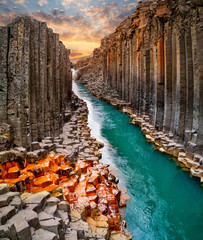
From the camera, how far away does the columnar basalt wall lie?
371 inches

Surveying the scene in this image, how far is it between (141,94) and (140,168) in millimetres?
9874

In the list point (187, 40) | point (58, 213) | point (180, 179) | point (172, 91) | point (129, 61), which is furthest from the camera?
point (129, 61)

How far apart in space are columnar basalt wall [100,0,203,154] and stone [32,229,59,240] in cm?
833

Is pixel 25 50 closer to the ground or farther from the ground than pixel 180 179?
farther from the ground

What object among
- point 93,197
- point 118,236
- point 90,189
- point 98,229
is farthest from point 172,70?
point 98,229

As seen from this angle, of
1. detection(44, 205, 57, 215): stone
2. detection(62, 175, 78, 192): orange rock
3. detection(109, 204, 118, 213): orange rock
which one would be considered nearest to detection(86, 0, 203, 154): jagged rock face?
detection(109, 204, 118, 213): orange rock

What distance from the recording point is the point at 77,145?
9492mm

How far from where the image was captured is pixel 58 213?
4.26 metres

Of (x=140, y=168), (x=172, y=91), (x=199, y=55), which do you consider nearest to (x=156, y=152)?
(x=140, y=168)

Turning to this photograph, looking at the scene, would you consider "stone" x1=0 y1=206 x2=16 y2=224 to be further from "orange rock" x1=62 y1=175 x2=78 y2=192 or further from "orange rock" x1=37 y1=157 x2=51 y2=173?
"orange rock" x1=37 y1=157 x2=51 y2=173

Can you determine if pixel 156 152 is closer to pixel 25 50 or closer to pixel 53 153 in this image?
pixel 53 153

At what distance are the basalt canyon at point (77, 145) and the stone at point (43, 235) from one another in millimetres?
17

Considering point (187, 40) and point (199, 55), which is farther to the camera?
point (187, 40)

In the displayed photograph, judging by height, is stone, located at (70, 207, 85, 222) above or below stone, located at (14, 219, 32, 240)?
below
